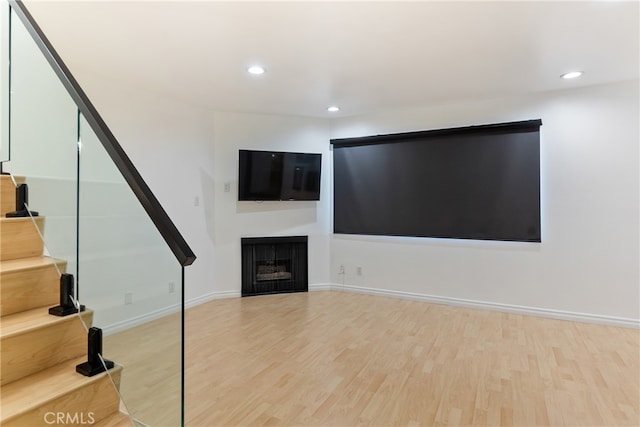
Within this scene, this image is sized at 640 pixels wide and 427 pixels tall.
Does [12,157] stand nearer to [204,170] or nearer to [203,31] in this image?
[203,31]

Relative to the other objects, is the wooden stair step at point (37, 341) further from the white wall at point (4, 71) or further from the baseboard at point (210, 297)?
the baseboard at point (210, 297)

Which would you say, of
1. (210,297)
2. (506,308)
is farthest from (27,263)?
(506,308)

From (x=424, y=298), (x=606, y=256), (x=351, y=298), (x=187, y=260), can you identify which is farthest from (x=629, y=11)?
(x=351, y=298)

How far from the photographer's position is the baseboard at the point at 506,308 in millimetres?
3704

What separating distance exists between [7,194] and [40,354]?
1106 millimetres

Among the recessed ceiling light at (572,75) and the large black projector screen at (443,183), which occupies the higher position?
the recessed ceiling light at (572,75)

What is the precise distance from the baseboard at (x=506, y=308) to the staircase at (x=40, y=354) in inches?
147

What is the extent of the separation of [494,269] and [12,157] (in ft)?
15.5

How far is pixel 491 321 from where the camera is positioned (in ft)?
12.7

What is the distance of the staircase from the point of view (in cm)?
142

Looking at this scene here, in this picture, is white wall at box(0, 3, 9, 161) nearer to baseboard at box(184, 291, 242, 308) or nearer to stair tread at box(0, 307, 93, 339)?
stair tread at box(0, 307, 93, 339)

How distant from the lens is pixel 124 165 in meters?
1.52

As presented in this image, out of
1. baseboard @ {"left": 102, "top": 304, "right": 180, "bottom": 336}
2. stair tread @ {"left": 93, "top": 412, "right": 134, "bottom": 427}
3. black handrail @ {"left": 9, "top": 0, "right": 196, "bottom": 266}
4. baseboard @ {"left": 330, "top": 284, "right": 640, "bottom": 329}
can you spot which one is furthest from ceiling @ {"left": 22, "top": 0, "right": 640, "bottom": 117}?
baseboard @ {"left": 330, "top": 284, "right": 640, "bottom": 329}

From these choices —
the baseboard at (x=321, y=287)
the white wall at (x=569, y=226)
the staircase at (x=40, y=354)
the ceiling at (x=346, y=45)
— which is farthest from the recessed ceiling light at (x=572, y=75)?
the staircase at (x=40, y=354)
